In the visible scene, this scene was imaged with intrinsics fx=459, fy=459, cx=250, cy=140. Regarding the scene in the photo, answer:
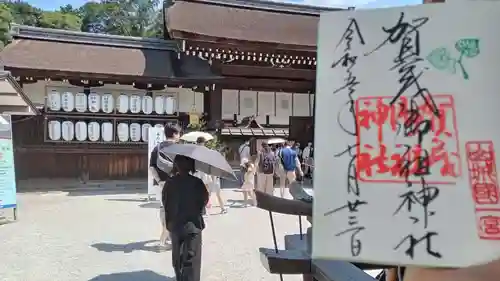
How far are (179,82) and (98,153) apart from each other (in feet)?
10.4

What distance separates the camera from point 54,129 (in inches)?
494

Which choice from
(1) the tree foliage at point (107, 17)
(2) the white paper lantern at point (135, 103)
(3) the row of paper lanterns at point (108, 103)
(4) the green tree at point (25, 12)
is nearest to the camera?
(3) the row of paper lanterns at point (108, 103)

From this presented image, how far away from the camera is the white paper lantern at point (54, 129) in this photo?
1252cm

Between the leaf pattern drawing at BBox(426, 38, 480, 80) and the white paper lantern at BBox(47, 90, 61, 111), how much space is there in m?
12.6

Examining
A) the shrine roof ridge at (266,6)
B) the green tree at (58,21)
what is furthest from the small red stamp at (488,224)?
the green tree at (58,21)

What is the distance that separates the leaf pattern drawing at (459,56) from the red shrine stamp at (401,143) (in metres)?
0.09

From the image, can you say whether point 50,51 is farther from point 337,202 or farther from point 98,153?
point 337,202

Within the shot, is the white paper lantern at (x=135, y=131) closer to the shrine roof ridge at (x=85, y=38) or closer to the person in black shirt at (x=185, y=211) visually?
the shrine roof ridge at (x=85, y=38)

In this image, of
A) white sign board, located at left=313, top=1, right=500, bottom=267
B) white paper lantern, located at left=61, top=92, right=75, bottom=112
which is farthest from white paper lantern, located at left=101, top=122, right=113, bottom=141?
white sign board, located at left=313, top=1, right=500, bottom=267

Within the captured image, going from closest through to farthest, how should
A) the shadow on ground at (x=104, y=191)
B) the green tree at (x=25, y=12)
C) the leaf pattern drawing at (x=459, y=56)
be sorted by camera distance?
the leaf pattern drawing at (x=459, y=56) < the shadow on ground at (x=104, y=191) < the green tree at (x=25, y=12)

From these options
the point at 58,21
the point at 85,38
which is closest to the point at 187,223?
the point at 85,38

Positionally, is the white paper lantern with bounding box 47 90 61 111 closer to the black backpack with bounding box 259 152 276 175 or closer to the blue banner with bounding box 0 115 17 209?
the blue banner with bounding box 0 115 17 209

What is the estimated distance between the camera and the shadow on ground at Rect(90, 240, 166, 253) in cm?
612

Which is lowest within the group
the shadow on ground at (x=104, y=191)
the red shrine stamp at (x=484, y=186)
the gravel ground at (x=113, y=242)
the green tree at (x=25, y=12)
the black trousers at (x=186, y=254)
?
the shadow on ground at (x=104, y=191)
